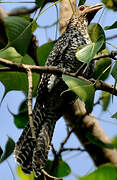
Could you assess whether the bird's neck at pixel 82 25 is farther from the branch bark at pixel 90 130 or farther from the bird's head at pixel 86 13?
the branch bark at pixel 90 130

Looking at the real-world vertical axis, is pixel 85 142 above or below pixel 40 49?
below

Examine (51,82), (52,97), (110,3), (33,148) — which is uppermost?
(110,3)

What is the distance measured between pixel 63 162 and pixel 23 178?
0.86 feet

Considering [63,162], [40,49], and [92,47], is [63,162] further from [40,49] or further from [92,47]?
[92,47]

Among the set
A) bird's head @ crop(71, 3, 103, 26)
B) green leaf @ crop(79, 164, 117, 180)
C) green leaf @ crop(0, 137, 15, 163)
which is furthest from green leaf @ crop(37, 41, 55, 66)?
green leaf @ crop(79, 164, 117, 180)

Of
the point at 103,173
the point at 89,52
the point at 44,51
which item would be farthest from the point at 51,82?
the point at 103,173

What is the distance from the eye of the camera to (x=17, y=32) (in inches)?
56.6

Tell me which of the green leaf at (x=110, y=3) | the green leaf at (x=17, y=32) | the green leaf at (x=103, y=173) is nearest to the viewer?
the green leaf at (x=103, y=173)

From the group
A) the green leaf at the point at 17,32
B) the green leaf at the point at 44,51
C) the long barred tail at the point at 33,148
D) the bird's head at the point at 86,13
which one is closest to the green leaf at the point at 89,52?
the green leaf at the point at 17,32

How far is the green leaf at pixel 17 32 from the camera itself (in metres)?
1.40

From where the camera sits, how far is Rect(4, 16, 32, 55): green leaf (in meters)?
1.40

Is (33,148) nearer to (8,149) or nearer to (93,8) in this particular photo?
(8,149)

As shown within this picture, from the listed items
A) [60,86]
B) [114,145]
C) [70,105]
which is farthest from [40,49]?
[114,145]

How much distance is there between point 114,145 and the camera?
63.1 inches
